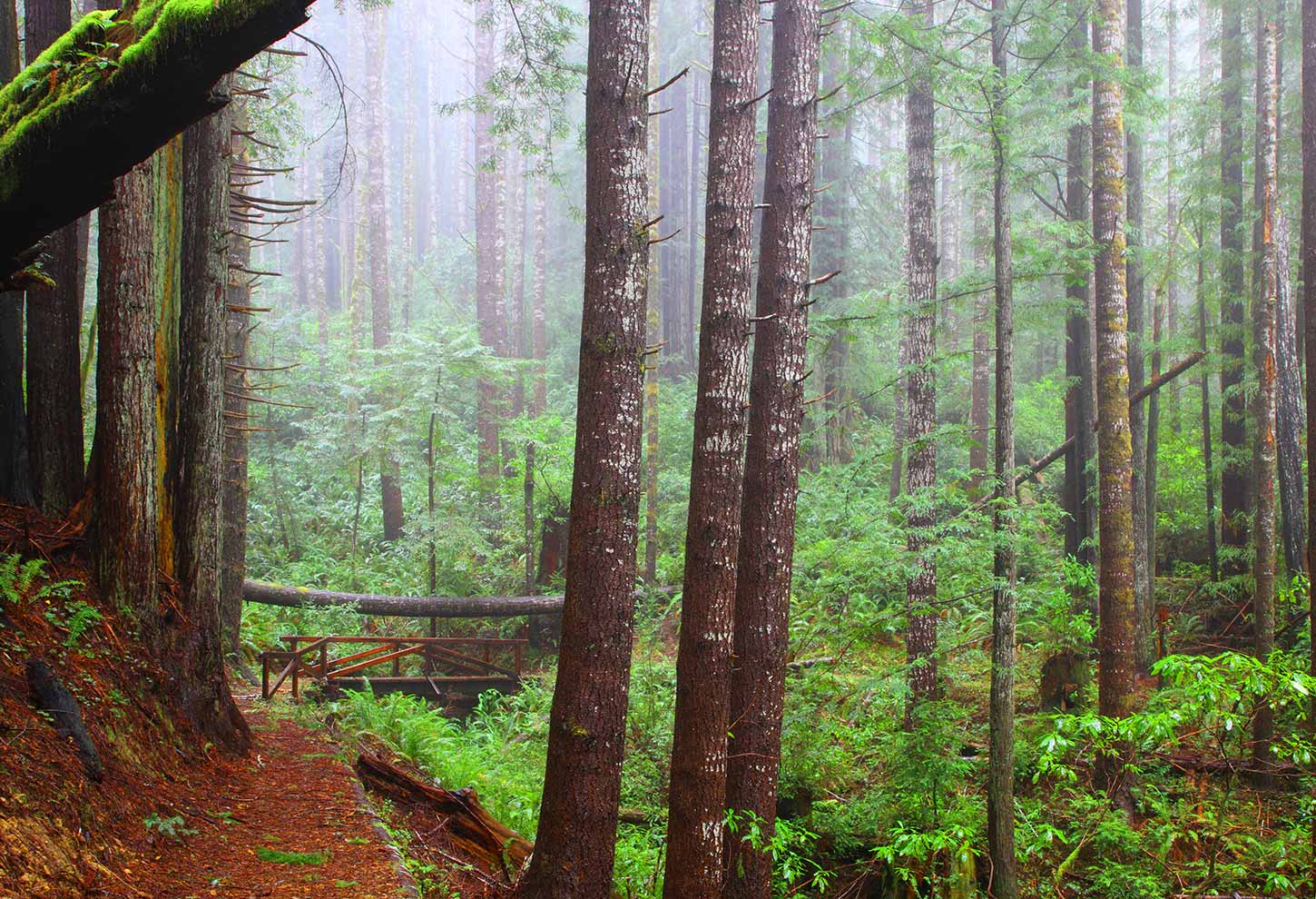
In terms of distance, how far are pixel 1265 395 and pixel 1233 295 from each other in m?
3.73

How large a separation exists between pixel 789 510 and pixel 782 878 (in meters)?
3.65

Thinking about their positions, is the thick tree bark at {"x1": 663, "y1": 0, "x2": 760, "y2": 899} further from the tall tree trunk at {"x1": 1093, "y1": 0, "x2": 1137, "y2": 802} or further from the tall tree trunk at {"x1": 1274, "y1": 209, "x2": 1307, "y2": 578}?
the tall tree trunk at {"x1": 1274, "y1": 209, "x2": 1307, "y2": 578}

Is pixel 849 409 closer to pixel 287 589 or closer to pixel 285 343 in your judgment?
pixel 287 589

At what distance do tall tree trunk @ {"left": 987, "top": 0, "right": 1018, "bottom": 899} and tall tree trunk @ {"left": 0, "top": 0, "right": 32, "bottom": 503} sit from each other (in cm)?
856

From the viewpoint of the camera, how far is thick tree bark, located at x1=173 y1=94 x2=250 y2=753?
7.41 metres

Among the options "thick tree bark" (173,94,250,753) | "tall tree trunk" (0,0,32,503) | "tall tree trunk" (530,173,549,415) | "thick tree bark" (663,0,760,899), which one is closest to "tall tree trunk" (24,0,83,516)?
"tall tree trunk" (0,0,32,503)

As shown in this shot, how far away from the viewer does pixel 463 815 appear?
7441mm

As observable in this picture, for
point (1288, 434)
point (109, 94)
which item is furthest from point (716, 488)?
point (1288, 434)

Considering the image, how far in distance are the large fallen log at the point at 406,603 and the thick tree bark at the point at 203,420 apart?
792 cm

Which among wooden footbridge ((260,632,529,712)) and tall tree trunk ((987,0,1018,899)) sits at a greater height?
tall tree trunk ((987,0,1018,899))

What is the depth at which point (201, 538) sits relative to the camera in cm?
759

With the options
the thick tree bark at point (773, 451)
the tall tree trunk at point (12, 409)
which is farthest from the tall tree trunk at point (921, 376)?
the tall tree trunk at point (12, 409)

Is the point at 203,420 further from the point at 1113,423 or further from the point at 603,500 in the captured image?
the point at 1113,423

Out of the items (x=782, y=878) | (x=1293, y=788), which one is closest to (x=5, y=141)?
(x=782, y=878)
